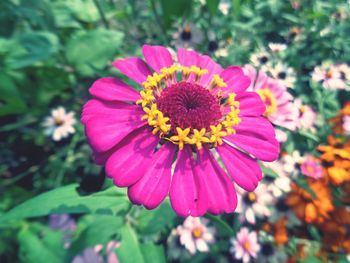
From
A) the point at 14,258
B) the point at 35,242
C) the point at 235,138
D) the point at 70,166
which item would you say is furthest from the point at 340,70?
the point at 14,258

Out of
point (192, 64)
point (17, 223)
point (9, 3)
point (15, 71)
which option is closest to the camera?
point (192, 64)

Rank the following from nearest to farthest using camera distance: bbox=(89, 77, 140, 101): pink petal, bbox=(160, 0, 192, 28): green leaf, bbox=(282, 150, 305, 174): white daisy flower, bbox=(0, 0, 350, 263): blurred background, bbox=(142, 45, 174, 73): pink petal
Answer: bbox=(89, 77, 140, 101): pink petal
bbox=(142, 45, 174, 73): pink petal
bbox=(0, 0, 350, 263): blurred background
bbox=(282, 150, 305, 174): white daisy flower
bbox=(160, 0, 192, 28): green leaf

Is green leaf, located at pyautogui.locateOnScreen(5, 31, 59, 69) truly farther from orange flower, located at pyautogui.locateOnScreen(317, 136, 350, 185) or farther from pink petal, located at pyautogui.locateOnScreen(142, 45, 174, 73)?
orange flower, located at pyautogui.locateOnScreen(317, 136, 350, 185)

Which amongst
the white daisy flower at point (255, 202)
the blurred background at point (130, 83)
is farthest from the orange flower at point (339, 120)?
the white daisy flower at point (255, 202)

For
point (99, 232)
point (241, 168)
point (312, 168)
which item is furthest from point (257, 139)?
point (312, 168)

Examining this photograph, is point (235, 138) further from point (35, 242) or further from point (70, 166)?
point (70, 166)

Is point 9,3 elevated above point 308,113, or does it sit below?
above

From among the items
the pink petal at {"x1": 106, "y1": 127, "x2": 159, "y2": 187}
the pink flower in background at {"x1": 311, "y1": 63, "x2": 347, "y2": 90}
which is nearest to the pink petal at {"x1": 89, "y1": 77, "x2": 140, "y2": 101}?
the pink petal at {"x1": 106, "y1": 127, "x2": 159, "y2": 187}
